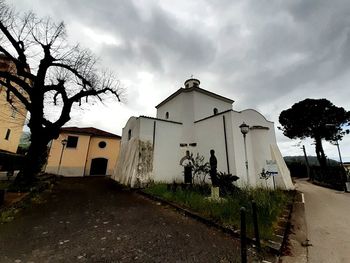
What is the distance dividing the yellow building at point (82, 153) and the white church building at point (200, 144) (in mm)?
8578

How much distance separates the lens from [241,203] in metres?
6.64

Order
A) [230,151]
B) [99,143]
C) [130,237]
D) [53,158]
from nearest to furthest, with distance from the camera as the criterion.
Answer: [130,237] < [230,151] < [53,158] < [99,143]

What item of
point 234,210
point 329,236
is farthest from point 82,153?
point 329,236

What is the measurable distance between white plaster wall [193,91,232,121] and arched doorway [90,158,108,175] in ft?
49.3

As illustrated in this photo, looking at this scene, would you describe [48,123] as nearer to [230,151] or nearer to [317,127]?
[230,151]

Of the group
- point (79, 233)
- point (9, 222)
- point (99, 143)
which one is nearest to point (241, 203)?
point (79, 233)

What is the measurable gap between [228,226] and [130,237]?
271cm

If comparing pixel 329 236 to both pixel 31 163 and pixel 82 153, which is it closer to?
pixel 31 163

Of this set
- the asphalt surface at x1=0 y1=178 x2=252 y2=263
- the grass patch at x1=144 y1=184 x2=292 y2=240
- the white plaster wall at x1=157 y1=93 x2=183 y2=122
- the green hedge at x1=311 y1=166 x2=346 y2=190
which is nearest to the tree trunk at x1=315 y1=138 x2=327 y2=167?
the green hedge at x1=311 y1=166 x2=346 y2=190

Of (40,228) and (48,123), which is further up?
→ (48,123)

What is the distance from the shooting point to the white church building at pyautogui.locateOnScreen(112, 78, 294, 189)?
40.2ft

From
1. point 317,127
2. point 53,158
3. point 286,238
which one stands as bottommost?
point 286,238

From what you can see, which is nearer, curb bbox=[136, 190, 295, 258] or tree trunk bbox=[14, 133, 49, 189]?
curb bbox=[136, 190, 295, 258]

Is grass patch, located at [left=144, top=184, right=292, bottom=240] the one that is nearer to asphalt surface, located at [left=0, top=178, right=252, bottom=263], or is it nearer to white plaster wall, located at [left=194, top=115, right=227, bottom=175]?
asphalt surface, located at [left=0, top=178, right=252, bottom=263]
